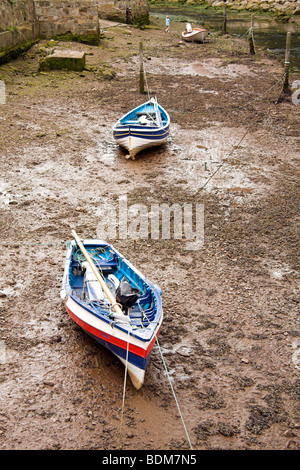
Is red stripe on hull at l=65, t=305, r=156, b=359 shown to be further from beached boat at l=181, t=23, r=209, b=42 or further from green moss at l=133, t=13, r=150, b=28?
green moss at l=133, t=13, r=150, b=28

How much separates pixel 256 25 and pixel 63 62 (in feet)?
76.5

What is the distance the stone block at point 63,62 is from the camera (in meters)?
20.5

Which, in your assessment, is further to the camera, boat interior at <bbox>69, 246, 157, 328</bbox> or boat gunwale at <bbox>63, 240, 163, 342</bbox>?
boat interior at <bbox>69, 246, 157, 328</bbox>

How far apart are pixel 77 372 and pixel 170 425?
1.62m

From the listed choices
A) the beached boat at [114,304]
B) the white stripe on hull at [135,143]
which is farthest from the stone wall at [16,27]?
the beached boat at [114,304]

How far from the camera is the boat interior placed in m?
7.43

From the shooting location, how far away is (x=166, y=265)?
9836mm

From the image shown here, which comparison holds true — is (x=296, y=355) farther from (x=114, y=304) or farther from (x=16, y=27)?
(x=16, y=27)

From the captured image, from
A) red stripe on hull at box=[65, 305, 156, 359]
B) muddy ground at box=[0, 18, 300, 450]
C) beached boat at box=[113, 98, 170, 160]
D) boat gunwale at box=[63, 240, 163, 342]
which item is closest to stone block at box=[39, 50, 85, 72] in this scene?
muddy ground at box=[0, 18, 300, 450]

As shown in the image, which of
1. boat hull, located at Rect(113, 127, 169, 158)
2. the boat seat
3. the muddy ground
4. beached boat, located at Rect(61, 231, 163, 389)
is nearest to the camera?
the muddy ground

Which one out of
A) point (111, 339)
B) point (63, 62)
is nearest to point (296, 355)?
point (111, 339)

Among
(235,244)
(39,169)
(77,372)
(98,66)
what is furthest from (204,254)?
(98,66)

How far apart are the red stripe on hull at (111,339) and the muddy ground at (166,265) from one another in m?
0.45

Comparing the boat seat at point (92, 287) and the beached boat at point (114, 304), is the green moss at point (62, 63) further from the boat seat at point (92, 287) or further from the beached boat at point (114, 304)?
the boat seat at point (92, 287)
